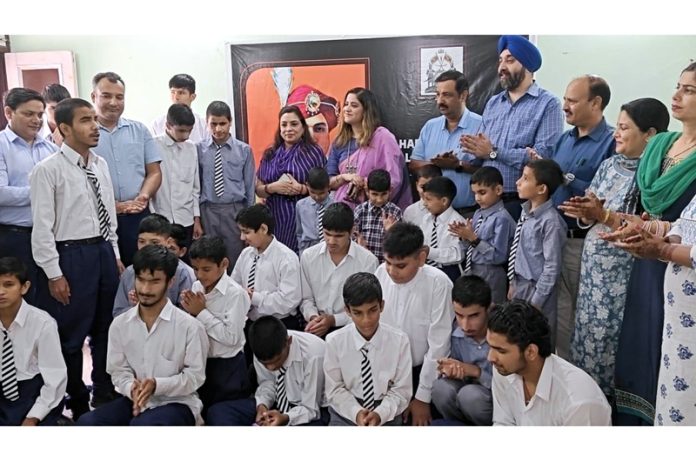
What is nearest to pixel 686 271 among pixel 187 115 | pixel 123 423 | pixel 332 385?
pixel 332 385

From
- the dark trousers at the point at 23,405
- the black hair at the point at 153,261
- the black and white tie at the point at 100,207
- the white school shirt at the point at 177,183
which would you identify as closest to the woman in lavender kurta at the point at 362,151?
the white school shirt at the point at 177,183

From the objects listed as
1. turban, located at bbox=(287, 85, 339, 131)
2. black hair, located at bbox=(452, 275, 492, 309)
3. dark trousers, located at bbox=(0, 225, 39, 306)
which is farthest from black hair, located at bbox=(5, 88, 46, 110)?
black hair, located at bbox=(452, 275, 492, 309)

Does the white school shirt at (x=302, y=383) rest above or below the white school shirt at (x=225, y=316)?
below

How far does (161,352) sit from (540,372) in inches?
51.6

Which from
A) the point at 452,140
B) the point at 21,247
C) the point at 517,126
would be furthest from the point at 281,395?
the point at 517,126

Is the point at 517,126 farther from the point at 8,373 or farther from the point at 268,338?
the point at 8,373

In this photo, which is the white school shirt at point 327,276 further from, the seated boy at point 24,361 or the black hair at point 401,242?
the seated boy at point 24,361

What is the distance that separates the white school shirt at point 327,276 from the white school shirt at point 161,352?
51 centimetres

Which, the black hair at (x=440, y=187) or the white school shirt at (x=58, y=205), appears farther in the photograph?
the black hair at (x=440, y=187)

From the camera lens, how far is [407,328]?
2.25 meters

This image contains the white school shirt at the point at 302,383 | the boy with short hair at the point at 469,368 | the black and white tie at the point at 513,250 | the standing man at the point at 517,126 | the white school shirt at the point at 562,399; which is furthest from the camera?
the standing man at the point at 517,126

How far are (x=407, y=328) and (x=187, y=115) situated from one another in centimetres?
142

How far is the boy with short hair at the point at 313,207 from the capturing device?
8.81ft

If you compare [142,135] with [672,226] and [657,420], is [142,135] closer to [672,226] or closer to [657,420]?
[672,226]
